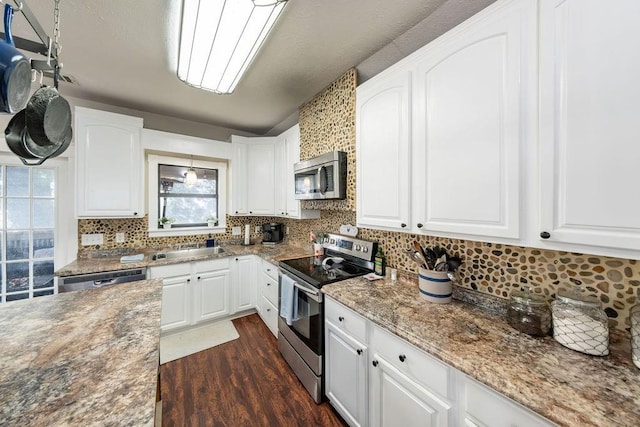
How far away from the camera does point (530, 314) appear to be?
1.00 metres

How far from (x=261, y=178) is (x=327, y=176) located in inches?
57.0

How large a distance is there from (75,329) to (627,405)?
6.57ft

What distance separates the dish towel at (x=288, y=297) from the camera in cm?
188

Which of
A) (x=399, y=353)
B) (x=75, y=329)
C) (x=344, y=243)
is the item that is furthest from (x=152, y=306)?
(x=344, y=243)

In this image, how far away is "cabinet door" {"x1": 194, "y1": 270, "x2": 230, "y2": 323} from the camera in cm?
264

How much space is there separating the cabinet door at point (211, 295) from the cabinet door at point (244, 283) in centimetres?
10

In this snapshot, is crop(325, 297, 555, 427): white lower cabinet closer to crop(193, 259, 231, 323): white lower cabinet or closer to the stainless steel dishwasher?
crop(193, 259, 231, 323): white lower cabinet

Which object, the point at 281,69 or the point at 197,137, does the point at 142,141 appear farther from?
the point at 281,69

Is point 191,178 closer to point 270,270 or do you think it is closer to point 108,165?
point 108,165

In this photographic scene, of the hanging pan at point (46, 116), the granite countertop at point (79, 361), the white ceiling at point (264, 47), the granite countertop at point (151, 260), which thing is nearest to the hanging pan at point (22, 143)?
the hanging pan at point (46, 116)

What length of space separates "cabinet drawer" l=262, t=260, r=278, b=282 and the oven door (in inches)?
23.3

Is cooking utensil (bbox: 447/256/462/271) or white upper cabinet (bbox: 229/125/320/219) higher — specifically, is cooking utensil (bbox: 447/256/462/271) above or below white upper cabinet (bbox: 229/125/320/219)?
below

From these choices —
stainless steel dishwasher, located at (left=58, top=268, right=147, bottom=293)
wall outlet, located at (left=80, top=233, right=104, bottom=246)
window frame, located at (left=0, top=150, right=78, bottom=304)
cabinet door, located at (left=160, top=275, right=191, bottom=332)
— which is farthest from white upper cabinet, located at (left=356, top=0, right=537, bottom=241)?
window frame, located at (left=0, top=150, right=78, bottom=304)

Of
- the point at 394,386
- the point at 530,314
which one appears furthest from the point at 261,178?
the point at 530,314
